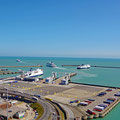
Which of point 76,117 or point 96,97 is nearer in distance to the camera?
point 76,117

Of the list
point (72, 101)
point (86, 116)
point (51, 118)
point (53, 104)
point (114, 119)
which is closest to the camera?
point (51, 118)

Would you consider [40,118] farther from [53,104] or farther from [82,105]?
[82,105]

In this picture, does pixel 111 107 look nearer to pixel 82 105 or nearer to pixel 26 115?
pixel 82 105

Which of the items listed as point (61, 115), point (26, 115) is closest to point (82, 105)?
point (61, 115)

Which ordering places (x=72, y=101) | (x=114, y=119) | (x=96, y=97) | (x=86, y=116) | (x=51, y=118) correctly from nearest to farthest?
(x=51, y=118) → (x=86, y=116) → (x=114, y=119) → (x=72, y=101) → (x=96, y=97)

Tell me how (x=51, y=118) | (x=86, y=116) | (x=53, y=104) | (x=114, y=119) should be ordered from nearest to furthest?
(x=51, y=118) → (x=86, y=116) → (x=114, y=119) → (x=53, y=104)

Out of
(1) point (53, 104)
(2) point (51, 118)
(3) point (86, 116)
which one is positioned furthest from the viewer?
(1) point (53, 104)

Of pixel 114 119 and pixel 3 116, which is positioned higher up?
pixel 3 116

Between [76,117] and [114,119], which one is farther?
[114,119]

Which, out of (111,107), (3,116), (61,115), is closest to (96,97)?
(111,107)
